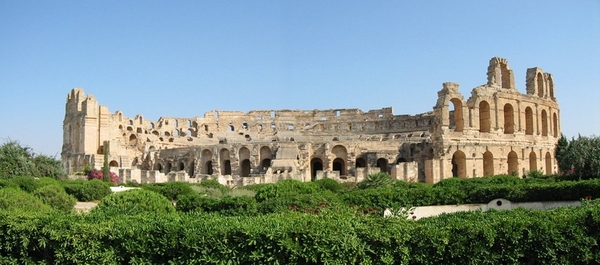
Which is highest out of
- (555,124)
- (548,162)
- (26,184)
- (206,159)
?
(555,124)

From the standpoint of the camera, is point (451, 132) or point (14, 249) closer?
point (14, 249)

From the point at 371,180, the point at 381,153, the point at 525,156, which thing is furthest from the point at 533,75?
the point at 371,180

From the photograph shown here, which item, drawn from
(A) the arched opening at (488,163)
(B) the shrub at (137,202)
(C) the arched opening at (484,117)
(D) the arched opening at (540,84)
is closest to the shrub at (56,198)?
(B) the shrub at (137,202)

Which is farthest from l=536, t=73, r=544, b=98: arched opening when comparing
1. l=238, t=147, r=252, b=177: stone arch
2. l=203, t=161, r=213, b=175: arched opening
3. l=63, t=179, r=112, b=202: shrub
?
l=63, t=179, r=112, b=202: shrub

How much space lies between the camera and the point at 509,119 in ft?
128

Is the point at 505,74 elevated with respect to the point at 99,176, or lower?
elevated

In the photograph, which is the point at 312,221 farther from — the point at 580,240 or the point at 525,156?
the point at 525,156

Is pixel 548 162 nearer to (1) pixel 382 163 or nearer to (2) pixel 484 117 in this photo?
(2) pixel 484 117

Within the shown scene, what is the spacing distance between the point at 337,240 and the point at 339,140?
1657 inches

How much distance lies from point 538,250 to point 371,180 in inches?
700

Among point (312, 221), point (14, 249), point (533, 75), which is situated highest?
point (533, 75)

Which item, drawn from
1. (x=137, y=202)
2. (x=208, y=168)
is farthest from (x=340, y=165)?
(x=137, y=202)

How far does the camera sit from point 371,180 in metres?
25.0

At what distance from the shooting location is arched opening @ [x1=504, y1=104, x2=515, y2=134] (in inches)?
1523
